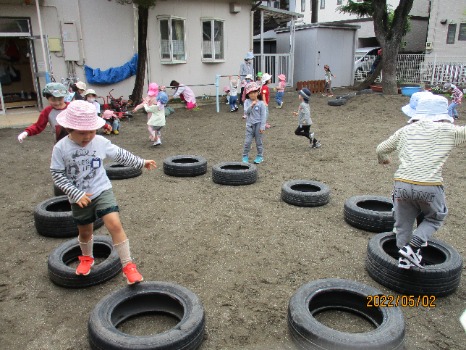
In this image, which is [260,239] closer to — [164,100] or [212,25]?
[164,100]

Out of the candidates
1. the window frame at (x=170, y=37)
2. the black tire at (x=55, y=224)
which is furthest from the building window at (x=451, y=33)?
the black tire at (x=55, y=224)

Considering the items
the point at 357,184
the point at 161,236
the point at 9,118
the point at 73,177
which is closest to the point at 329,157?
→ the point at 357,184

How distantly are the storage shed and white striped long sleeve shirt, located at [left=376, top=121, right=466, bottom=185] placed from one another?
19901 mm

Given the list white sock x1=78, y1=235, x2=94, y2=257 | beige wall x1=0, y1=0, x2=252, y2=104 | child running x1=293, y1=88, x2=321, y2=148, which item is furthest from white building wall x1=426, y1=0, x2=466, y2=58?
white sock x1=78, y1=235, x2=94, y2=257

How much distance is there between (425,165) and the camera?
3.37 m

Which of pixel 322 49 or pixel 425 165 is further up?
pixel 322 49

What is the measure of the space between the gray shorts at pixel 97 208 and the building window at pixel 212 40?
14508 millimetres

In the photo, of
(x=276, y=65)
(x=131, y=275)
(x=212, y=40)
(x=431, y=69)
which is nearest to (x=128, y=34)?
(x=212, y=40)

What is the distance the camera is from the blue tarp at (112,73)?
46.7 ft

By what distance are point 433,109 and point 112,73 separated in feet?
43.7

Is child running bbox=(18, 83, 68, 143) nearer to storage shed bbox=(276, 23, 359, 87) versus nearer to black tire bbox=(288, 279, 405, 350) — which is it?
black tire bbox=(288, 279, 405, 350)

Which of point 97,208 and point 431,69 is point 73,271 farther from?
point 431,69

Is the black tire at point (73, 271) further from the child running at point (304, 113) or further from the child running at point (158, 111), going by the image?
the child running at point (304, 113)

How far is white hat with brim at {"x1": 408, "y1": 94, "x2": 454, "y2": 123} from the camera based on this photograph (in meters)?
3.38
